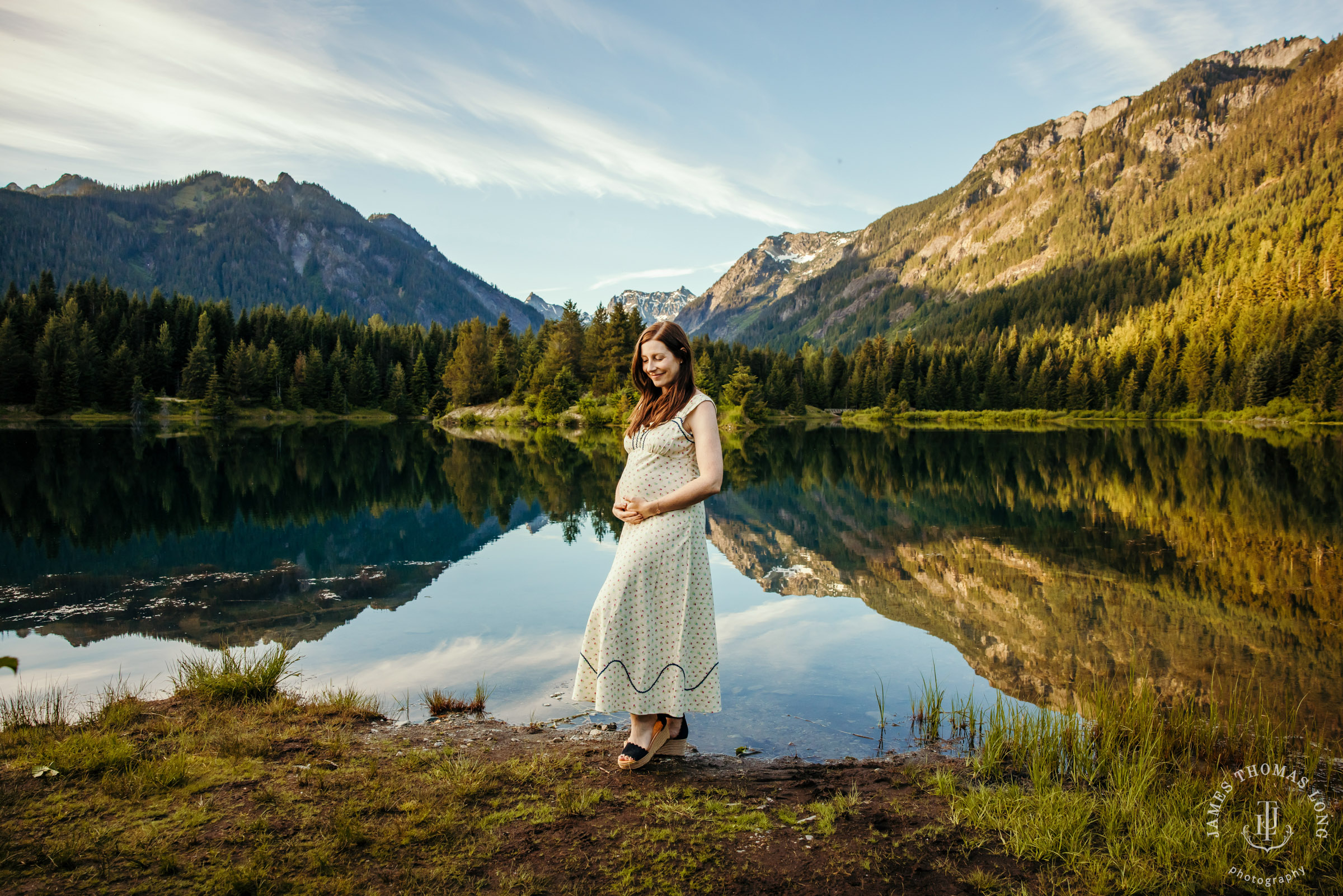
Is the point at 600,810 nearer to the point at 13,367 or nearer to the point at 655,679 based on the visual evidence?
the point at 655,679

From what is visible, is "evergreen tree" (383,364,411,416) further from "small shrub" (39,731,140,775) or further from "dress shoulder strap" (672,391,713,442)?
"dress shoulder strap" (672,391,713,442)

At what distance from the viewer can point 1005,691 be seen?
7.77 metres

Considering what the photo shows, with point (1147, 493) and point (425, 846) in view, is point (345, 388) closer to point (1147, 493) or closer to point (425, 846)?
point (1147, 493)

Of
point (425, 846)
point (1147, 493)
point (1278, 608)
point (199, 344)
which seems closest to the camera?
point (425, 846)

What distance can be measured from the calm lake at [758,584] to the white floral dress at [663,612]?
1313 mm

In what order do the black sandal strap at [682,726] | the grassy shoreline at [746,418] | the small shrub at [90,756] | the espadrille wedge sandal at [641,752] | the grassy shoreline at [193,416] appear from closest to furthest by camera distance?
the small shrub at [90,756] → the espadrille wedge sandal at [641,752] → the black sandal strap at [682,726] → the grassy shoreline at [193,416] → the grassy shoreline at [746,418]

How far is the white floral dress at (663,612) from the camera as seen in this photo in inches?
201

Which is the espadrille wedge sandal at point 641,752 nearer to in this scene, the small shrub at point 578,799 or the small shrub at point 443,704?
the small shrub at point 578,799

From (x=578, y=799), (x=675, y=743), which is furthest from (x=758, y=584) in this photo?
(x=578, y=799)

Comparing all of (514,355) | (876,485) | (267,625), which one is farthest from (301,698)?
(514,355)

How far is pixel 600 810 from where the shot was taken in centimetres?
450

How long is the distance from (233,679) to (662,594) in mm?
4836

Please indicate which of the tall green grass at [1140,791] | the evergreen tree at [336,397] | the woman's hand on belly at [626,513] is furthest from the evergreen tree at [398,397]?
the tall green grass at [1140,791]

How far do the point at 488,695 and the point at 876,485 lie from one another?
2266 cm
